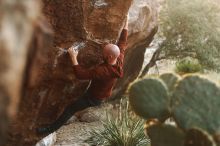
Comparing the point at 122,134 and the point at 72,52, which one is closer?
the point at 72,52

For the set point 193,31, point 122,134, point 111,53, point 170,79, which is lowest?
point 122,134

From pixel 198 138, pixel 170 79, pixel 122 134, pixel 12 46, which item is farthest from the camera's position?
pixel 122 134

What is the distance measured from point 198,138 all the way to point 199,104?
1.40 feet

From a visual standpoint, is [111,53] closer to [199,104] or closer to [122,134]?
[199,104]

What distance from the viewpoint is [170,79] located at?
645 cm

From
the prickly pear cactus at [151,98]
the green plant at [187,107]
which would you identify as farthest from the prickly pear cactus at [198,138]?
the prickly pear cactus at [151,98]

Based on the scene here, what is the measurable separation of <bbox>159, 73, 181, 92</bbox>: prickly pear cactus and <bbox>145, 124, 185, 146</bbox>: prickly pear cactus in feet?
1.71

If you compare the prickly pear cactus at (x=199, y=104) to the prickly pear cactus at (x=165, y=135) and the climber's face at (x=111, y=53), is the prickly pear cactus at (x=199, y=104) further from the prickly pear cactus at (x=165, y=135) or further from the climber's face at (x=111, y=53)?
the climber's face at (x=111, y=53)

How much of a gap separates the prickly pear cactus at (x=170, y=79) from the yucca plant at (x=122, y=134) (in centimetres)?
370

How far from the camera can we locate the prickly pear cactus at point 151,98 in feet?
20.4

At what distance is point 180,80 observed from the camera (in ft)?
20.0

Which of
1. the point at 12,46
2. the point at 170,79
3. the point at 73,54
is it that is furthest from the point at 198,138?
the point at 12,46

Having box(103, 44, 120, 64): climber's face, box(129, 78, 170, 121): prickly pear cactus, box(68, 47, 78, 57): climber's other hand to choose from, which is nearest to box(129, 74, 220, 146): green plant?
box(129, 78, 170, 121): prickly pear cactus

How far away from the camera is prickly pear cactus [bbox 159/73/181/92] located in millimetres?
6368
